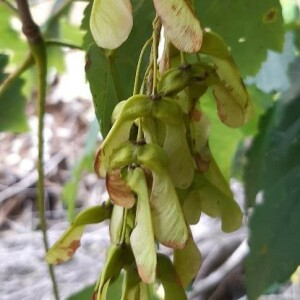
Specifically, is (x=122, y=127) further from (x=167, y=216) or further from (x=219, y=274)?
(x=219, y=274)

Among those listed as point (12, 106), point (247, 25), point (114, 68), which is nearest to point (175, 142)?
point (114, 68)

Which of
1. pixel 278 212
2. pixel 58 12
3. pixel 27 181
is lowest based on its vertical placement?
pixel 27 181

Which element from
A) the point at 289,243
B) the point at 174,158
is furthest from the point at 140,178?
the point at 289,243

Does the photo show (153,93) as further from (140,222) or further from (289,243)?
(289,243)

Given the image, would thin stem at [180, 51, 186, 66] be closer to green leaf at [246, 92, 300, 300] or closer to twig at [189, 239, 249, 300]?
green leaf at [246, 92, 300, 300]

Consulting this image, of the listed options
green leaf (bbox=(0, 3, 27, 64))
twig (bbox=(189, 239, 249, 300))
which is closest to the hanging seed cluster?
twig (bbox=(189, 239, 249, 300))

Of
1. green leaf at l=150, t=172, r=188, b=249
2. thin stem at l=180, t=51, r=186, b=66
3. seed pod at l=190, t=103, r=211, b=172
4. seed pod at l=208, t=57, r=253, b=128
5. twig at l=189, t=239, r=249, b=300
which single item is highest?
thin stem at l=180, t=51, r=186, b=66

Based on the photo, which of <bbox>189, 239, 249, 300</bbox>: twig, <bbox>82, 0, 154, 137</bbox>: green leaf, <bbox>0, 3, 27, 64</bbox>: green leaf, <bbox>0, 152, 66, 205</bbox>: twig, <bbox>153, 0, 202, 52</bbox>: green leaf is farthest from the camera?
<bbox>0, 152, 66, 205</bbox>: twig
